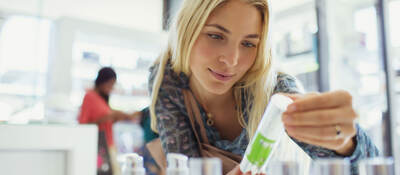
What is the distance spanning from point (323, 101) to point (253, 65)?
251 mm

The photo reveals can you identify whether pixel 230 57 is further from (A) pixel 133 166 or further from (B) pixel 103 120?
(B) pixel 103 120

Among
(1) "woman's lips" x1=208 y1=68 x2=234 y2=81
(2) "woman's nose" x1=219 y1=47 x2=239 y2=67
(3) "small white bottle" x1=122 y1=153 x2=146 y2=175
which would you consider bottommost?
(3) "small white bottle" x1=122 y1=153 x2=146 y2=175

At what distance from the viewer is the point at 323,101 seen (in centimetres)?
32

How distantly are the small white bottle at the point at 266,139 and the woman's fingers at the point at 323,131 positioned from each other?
2 cm

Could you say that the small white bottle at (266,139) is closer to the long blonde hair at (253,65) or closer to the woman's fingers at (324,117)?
the woman's fingers at (324,117)

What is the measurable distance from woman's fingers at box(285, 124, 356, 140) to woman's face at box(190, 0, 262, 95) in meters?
0.18

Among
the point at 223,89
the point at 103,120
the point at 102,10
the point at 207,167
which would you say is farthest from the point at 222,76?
the point at 102,10

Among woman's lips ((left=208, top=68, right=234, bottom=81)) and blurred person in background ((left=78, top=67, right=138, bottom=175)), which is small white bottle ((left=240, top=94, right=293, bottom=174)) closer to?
woman's lips ((left=208, top=68, right=234, bottom=81))

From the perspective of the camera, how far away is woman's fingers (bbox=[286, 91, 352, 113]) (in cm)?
32

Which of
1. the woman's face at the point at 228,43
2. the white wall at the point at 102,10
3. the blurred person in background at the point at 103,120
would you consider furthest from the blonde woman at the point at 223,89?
the white wall at the point at 102,10

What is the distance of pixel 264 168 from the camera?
346mm

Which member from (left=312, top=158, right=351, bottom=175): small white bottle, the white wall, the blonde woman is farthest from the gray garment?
the white wall

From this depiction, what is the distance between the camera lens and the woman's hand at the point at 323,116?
0.32 m

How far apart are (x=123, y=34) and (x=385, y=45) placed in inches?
49.1
